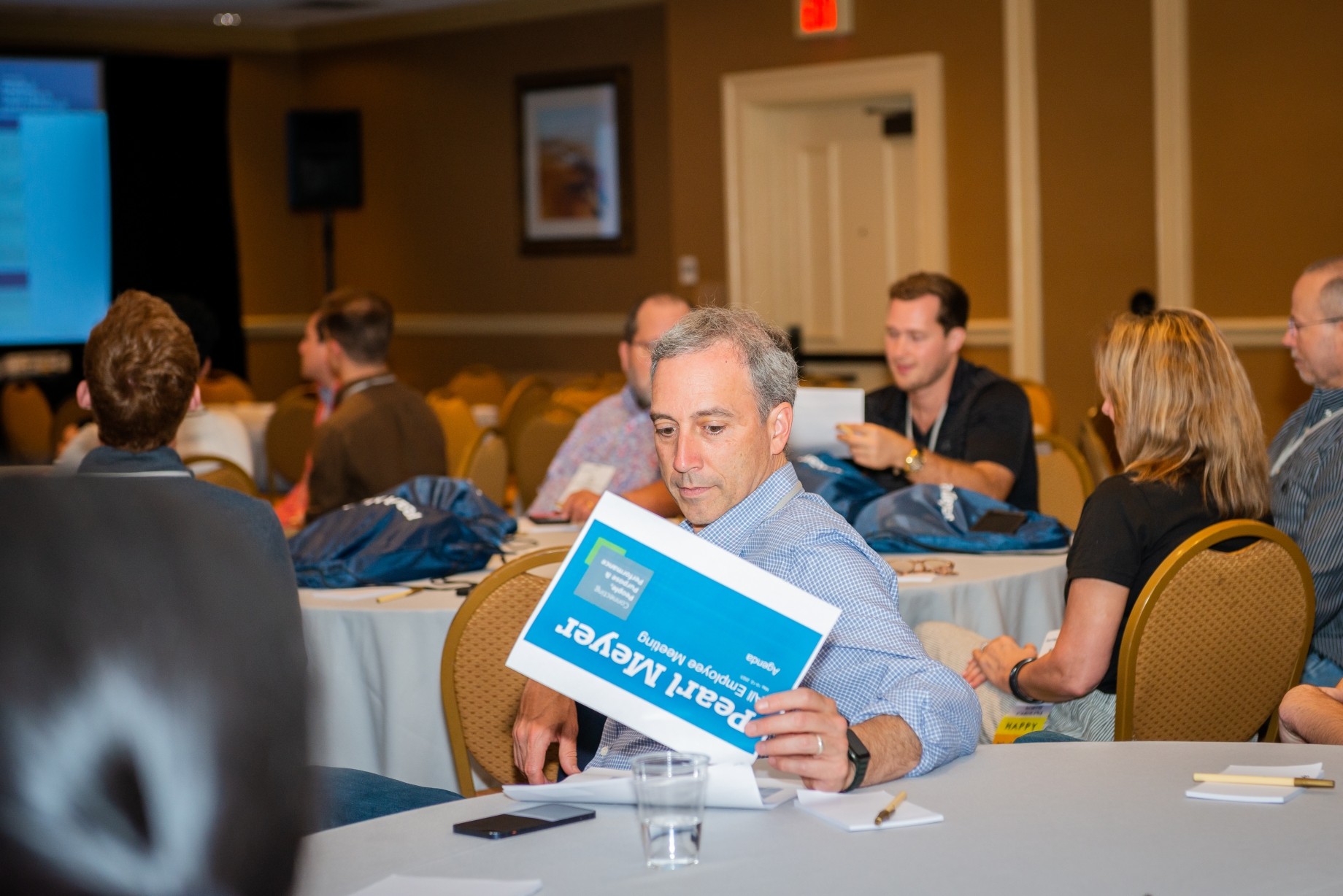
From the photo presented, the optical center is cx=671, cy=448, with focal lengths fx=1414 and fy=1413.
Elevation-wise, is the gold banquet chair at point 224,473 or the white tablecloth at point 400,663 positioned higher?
the gold banquet chair at point 224,473

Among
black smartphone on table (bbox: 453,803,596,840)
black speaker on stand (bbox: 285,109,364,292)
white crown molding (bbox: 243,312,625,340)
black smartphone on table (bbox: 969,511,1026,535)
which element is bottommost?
black smartphone on table (bbox: 453,803,596,840)

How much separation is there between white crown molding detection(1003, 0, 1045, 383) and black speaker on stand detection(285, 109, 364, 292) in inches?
217

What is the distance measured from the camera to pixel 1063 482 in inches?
179

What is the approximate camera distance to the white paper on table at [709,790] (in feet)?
4.77

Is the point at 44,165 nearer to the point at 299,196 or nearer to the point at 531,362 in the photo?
the point at 299,196

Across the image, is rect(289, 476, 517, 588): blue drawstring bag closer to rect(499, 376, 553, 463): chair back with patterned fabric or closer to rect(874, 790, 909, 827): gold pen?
rect(874, 790, 909, 827): gold pen

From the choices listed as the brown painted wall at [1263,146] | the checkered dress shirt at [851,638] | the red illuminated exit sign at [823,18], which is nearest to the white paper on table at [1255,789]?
the checkered dress shirt at [851,638]

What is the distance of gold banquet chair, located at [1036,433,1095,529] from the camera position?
14.7ft

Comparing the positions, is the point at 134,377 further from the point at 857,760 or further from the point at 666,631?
the point at 857,760

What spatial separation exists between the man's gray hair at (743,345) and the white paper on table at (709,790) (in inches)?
20.6

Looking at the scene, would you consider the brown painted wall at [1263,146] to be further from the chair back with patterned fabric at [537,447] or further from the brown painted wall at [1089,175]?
the chair back with patterned fabric at [537,447]

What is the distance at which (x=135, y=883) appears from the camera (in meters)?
0.59

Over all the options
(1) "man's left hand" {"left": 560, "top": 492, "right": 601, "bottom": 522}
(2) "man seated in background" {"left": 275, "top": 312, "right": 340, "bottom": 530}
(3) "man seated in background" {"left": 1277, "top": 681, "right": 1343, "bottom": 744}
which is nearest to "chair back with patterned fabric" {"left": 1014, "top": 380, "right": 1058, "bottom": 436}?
(1) "man's left hand" {"left": 560, "top": 492, "right": 601, "bottom": 522}

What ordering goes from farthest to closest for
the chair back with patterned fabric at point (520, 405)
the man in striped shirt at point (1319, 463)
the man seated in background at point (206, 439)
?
the chair back with patterned fabric at point (520, 405) < the man seated in background at point (206, 439) < the man in striped shirt at point (1319, 463)
